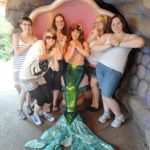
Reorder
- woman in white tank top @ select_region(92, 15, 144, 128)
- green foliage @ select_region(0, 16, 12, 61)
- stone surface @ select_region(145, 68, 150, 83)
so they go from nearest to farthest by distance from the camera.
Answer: woman in white tank top @ select_region(92, 15, 144, 128) → stone surface @ select_region(145, 68, 150, 83) → green foliage @ select_region(0, 16, 12, 61)

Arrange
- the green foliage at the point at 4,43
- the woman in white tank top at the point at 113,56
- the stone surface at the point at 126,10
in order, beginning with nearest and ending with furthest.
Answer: the stone surface at the point at 126,10
the woman in white tank top at the point at 113,56
the green foliage at the point at 4,43

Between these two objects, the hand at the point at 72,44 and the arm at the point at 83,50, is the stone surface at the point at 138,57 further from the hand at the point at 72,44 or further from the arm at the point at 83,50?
the hand at the point at 72,44

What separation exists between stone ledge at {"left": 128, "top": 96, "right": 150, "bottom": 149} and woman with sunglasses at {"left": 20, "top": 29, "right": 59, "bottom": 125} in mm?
747

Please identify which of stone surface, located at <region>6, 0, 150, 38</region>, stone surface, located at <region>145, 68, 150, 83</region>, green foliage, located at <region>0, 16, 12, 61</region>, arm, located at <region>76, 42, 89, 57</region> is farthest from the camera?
green foliage, located at <region>0, 16, 12, 61</region>

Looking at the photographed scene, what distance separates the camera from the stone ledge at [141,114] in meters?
2.46

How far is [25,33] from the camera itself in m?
2.68

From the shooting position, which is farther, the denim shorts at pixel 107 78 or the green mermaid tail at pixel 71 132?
the denim shorts at pixel 107 78

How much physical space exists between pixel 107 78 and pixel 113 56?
200mm

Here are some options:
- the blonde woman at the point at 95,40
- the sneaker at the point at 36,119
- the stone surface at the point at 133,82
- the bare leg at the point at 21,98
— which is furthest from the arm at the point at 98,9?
the sneaker at the point at 36,119

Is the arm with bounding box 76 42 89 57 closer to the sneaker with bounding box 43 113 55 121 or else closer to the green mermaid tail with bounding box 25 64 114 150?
the green mermaid tail with bounding box 25 64 114 150

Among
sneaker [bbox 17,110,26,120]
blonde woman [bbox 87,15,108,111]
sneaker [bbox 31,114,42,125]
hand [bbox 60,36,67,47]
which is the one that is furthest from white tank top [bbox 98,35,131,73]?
sneaker [bbox 17,110,26,120]

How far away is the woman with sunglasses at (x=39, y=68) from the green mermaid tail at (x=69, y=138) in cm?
25

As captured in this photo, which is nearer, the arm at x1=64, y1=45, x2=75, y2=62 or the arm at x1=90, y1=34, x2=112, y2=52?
the arm at x1=90, y1=34, x2=112, y2=52

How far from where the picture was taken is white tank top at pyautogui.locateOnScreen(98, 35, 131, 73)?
250 centimetres
